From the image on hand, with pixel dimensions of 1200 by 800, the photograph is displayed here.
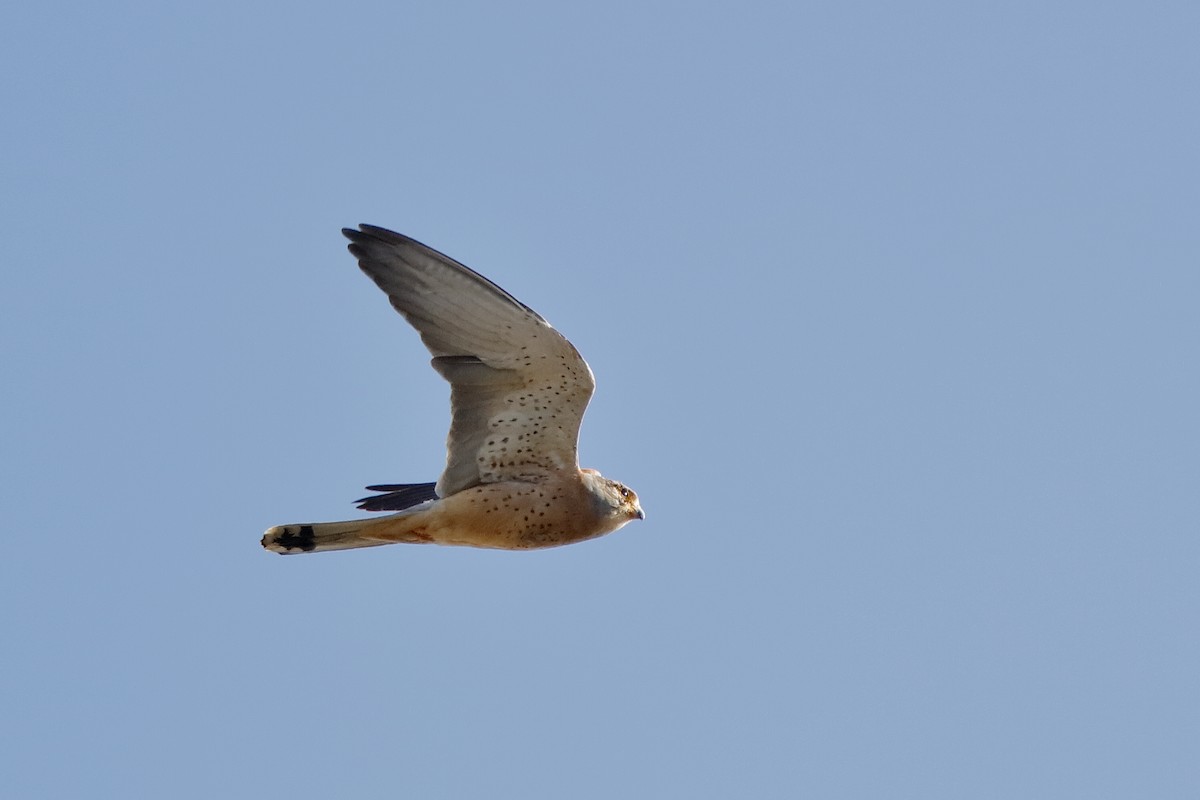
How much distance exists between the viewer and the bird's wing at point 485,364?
9.91m

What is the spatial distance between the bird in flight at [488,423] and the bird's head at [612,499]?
11mm

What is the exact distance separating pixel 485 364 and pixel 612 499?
139 centimetres

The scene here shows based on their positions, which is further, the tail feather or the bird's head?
the bird's head

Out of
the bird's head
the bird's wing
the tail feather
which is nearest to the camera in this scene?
the bird's wing

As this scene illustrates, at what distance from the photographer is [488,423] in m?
10.5

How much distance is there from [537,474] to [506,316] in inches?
48.6

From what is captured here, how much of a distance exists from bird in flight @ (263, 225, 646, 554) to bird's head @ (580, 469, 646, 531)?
1 cm

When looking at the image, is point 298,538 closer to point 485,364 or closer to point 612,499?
point 485,364

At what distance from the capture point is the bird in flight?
995 cm

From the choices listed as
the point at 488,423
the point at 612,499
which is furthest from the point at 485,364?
the point at 612,499

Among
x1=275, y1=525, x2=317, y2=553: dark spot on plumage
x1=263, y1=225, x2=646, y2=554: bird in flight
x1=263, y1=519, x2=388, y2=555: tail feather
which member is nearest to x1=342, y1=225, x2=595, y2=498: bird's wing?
x1=263, y1=225, x2=646, y2=554: bird in flight

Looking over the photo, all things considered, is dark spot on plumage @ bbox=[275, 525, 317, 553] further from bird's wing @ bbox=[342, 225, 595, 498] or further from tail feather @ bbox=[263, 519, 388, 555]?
bird's wing @ bbox=[342, 225, 595, 498]

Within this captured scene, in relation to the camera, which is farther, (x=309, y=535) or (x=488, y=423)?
(x=488, y=423)

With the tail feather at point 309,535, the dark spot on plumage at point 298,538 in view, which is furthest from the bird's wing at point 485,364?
the dark spot on plumage at point 298,538
